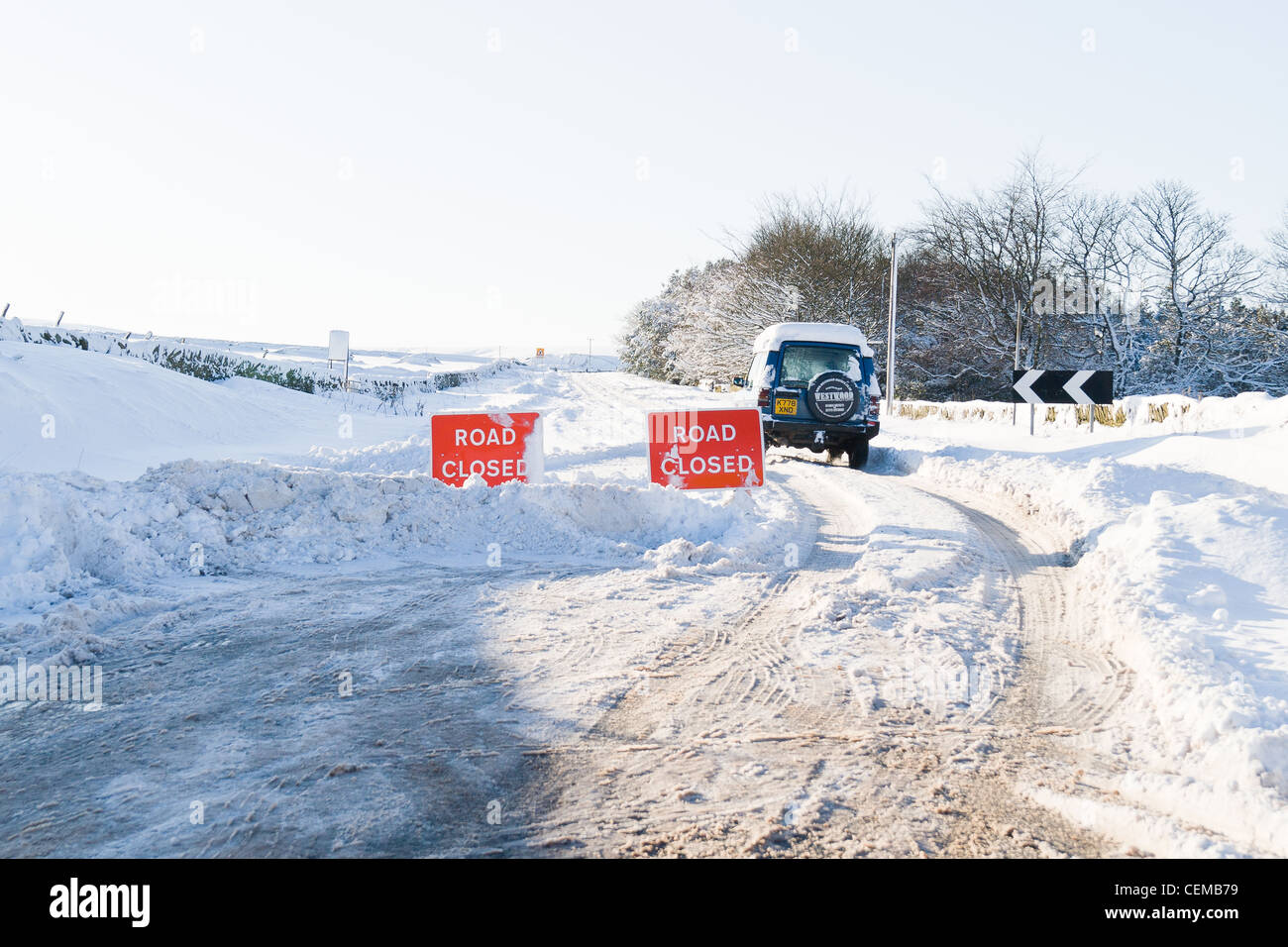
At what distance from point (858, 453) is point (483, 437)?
8128mm

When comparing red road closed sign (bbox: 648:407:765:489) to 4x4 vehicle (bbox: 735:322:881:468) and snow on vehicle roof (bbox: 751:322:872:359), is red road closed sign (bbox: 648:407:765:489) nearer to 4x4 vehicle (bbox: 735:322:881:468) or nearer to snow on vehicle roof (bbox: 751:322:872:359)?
4x4 vehicle (bbox: 735:322:881:468)

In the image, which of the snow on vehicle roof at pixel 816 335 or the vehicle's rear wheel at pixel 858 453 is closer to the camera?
Result: the vehicle's rear wheel at pixel 858 453

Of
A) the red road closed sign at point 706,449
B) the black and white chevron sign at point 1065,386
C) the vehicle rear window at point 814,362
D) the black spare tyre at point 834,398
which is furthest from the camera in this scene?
the vehicle rear window at point 814,362

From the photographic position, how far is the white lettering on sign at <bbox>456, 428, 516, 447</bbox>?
407 inches

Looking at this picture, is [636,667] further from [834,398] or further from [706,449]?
[834,398]

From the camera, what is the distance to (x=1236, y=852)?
2.95 m

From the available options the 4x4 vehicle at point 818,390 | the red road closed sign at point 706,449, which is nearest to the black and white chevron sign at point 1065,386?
the 4x4 vehicle at point 818,390

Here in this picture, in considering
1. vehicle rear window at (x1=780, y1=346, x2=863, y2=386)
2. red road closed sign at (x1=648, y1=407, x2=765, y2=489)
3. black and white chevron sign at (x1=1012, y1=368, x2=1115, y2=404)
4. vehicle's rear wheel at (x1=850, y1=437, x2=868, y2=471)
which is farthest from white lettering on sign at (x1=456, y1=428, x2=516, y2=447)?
black and white chevron sign at (x1=1012, y1=368, x2=1115, y2=404)

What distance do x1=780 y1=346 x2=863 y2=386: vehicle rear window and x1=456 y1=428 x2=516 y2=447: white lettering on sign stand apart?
6980mm

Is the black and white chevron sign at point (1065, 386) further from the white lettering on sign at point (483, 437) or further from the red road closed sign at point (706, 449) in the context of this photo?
the white lettering on sign at point (483, 437)

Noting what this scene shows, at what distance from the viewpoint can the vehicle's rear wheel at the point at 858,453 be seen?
52.0 ft

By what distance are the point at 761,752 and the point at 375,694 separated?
200cm

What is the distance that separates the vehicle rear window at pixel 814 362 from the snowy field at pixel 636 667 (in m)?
5.82

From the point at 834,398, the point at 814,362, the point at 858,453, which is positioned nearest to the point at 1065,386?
the point at 858,453
